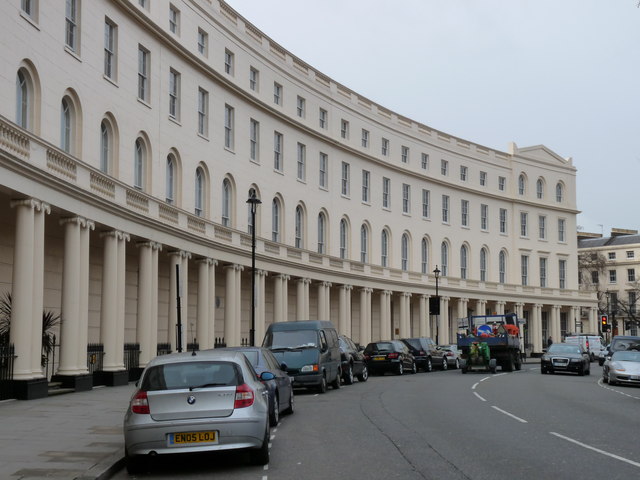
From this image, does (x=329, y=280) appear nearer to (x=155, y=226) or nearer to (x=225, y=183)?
(x=225, y=183)

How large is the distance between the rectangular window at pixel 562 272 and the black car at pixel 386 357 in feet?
147

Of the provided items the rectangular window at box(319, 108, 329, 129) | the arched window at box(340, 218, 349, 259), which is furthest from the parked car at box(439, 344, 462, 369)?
the rectangular window at box(319, 108, 329, 129)

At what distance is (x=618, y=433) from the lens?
15.6 meters

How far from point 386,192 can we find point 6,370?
44264mm

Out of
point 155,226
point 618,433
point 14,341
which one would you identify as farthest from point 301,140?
point 618,433

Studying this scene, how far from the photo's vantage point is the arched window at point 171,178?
3744 centimetres

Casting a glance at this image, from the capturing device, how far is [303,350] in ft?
84.1

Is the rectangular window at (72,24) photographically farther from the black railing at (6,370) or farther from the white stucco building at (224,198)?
the black railing at (6,370)

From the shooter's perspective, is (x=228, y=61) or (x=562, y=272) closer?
(x=228, y=61)

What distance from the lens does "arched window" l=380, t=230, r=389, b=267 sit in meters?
62.5

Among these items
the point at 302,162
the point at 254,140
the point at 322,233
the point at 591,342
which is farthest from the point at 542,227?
the point at 254,140

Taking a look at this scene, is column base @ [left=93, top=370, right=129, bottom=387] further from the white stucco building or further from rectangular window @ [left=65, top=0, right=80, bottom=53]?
rectangular window @ [left=65, top=0, right=80, bottom=53]

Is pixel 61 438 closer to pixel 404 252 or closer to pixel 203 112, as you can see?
pixel 203 112

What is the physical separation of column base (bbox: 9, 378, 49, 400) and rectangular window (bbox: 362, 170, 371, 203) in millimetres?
40211
